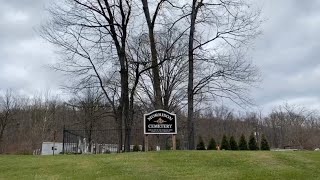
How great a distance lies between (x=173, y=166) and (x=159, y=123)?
13.6ft

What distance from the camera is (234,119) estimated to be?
72062 millimetres

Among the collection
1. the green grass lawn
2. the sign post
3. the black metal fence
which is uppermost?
the sign post

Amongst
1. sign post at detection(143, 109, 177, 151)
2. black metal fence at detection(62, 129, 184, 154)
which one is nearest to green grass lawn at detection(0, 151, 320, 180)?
sign post at detection(143, 109, 177, 151)

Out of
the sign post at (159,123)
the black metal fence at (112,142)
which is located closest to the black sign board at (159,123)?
the sign post at (159,123)

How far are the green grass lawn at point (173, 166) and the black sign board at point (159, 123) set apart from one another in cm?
208

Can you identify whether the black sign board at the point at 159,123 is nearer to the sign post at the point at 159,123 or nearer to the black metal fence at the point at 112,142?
the sign post at the point at 159,123

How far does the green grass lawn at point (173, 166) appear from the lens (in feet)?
32.0

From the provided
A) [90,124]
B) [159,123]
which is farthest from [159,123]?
[90,124]

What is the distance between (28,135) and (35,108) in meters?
8.75

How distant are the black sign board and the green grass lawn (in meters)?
2.08

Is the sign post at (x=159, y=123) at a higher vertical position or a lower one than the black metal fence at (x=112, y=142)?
higher

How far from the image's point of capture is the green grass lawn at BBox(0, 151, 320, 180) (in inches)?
384

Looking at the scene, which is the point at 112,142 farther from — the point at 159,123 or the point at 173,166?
the point at 173,166

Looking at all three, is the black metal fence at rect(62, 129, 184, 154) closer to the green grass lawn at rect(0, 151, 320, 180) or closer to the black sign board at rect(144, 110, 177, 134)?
the black sign board at rect(144, 110, 177, 134)
